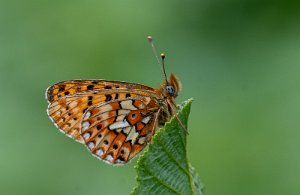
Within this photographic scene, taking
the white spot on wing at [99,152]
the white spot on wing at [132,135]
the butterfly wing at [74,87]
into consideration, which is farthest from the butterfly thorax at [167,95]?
the white spot on wing at [99,152]

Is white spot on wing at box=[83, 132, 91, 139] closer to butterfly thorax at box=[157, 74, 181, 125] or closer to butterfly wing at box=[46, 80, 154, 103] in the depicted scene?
butterfly wing at box=[46, 80, 154, 103]

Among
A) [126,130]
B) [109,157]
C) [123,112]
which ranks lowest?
[109,157]

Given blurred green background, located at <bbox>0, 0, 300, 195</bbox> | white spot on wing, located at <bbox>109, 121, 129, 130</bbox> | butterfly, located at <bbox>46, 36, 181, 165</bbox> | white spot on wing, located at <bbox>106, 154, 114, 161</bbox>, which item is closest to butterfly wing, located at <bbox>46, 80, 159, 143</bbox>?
butterfly, located at <bbox>46, 36, 181, 165</bbox>

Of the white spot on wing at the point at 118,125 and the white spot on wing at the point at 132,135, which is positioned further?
the white spot on wing at the point at 118,125

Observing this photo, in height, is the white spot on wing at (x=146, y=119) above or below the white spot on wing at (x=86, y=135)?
above

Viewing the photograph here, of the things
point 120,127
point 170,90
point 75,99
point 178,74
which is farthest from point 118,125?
point 178,74

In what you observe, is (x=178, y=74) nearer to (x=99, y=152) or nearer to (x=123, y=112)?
(x=123, y=112)

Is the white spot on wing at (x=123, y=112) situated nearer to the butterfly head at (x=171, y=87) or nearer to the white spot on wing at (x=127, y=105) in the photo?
the white spot on wing at (x=127, y=105)
